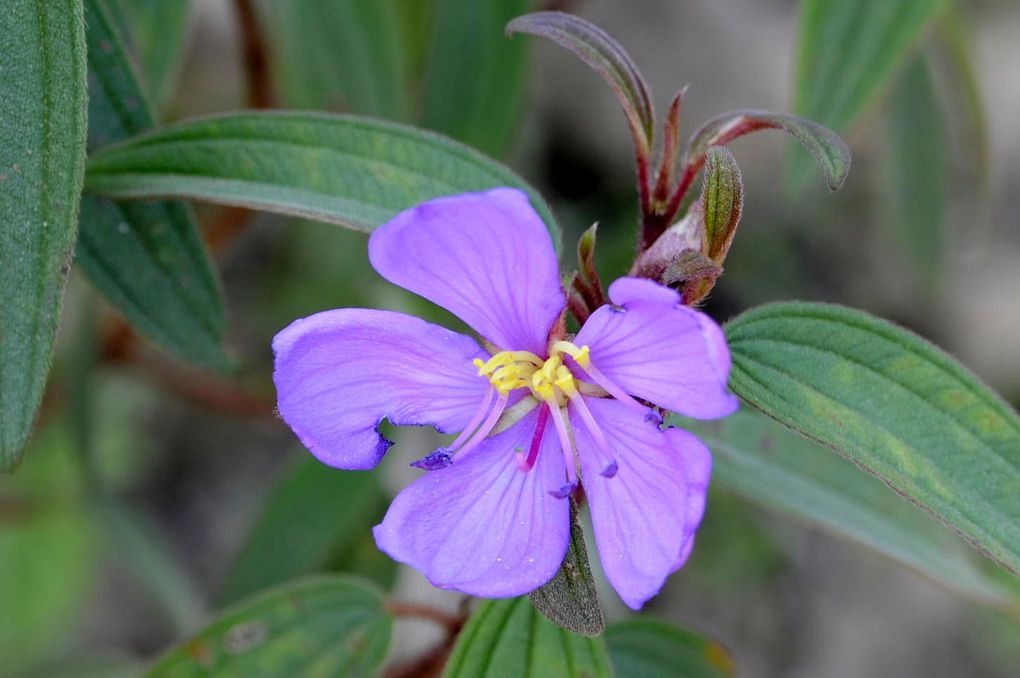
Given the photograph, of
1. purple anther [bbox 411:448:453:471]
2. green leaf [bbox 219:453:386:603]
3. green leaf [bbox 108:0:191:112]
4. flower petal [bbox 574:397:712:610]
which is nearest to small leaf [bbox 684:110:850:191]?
flower petal [bbox 574:397:712:610]

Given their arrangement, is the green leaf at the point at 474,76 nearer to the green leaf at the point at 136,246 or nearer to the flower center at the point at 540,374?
the green leaf at the point at 136,246

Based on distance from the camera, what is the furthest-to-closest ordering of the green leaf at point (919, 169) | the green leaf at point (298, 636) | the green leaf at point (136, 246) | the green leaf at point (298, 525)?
the green leaf at point (919, 169)
the green leaf at point (298, 525)
the green leaf at point (298, 636)
the green leaf at point (136, 246)

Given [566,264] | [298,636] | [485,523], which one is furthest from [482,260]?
[566,264]

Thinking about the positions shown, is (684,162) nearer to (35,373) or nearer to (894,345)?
(894,345)

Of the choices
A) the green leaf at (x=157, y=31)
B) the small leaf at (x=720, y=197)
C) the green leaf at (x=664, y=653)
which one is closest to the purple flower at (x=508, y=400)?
the small leaf at (x=720, y=197)

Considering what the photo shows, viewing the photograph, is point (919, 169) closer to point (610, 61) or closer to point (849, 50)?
point (849, 50)
